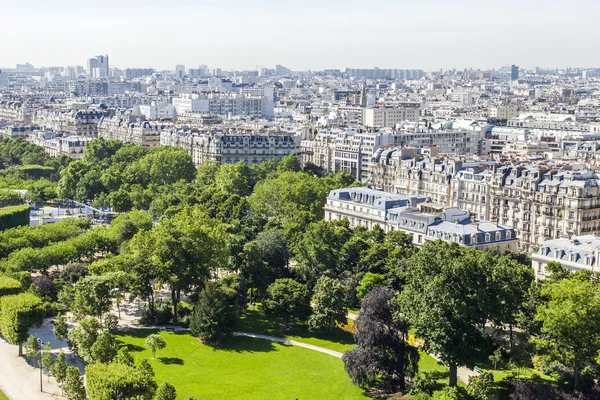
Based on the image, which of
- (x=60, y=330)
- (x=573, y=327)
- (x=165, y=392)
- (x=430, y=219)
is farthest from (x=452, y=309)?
(x=60, y=330)

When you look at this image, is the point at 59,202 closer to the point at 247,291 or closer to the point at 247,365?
the point at 247,291

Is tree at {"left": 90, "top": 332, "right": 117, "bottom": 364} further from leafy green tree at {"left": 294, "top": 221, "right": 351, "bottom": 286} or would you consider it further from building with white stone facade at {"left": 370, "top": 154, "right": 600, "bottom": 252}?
building with white stone facade at {"left": 370, "top": 154, "right": 600, "bottom": 252}

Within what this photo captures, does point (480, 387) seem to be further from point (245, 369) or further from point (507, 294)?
point (245, 369)

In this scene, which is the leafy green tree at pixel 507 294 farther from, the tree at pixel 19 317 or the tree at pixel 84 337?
the tree at pixel 19 317

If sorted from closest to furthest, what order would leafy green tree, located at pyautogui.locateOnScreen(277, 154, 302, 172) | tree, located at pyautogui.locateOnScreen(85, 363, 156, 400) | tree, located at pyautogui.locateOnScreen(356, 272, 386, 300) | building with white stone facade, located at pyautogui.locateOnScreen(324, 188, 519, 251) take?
tree, located at pyautogui.locateOnScreen(85, 363, 156, 400) < tree, located at pyautogui.locateOnScreen(356, 272, 386, 300) < building with white stone facade, located at pyautogui.locateOnScreen(324, 188, 519, 251) < leafy green tree, located at pyautogui.locateOnScreen(277, 154, 302, 172)

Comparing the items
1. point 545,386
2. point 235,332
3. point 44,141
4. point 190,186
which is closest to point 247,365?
point 235,332

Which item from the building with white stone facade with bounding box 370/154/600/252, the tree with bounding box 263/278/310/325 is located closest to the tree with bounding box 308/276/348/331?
the tree with bounding box 263/278/310/325
